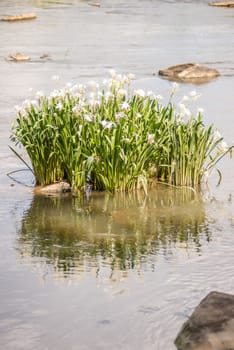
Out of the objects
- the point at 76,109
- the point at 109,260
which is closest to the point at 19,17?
the point at 76,109

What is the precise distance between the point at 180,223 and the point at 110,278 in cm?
160

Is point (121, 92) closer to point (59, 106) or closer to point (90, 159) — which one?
point (59, 106)

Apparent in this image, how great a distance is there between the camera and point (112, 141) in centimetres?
923

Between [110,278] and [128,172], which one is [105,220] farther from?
[110,278]

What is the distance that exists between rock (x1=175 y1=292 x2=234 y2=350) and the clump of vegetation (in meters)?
3.45

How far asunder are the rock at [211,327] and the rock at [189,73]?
36.8ft

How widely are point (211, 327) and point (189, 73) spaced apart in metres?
11.8

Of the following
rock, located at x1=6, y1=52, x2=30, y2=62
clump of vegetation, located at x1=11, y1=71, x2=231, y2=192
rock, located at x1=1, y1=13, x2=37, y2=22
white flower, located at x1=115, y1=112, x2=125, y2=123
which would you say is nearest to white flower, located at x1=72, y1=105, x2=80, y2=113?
clump of vegetation, located at x1=11, y1=71, x2=231, y2=192

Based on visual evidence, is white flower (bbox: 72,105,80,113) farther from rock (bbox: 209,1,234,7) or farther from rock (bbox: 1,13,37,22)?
rock (bbox: 209,1,234,7)

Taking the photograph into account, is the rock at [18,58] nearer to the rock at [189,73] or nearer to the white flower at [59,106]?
the rock at [189,73]

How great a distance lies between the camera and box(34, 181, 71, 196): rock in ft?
31.8

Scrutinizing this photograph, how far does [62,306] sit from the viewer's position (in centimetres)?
664

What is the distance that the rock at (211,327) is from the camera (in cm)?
560

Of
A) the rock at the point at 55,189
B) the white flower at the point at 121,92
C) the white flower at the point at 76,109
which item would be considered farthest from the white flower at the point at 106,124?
the rock at the point at 55,189
